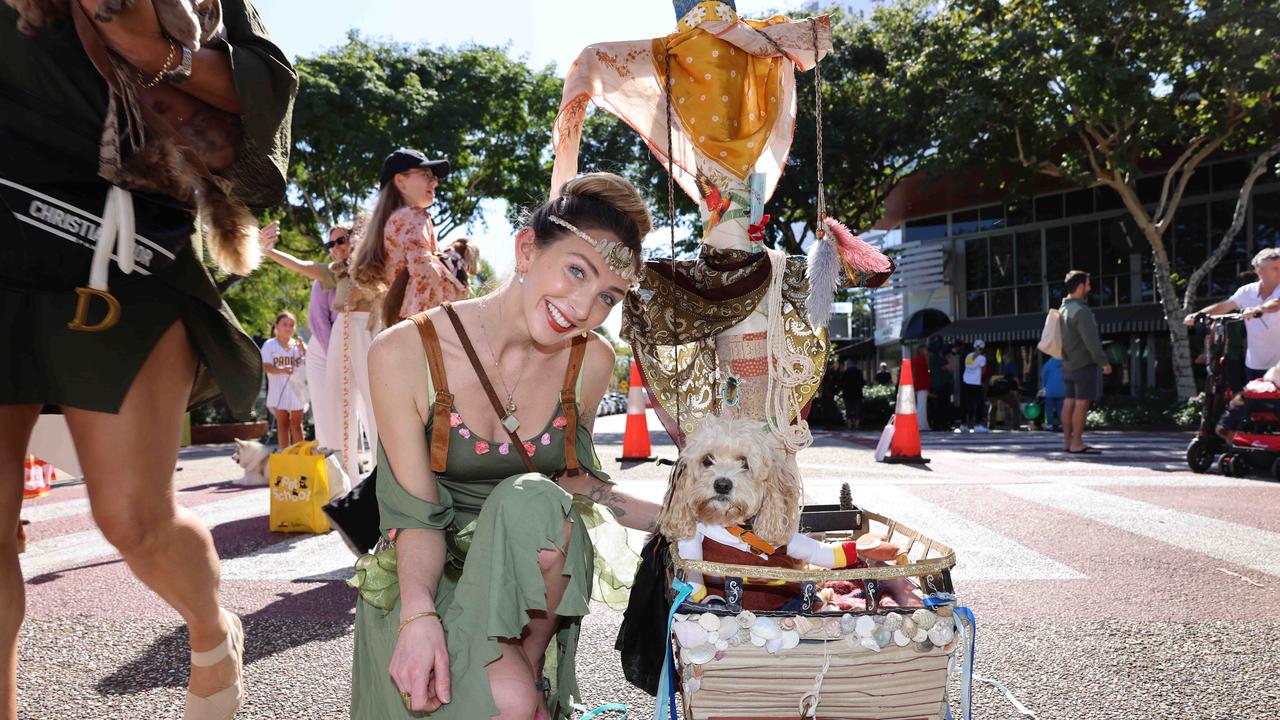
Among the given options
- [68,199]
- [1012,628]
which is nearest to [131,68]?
[68,199]

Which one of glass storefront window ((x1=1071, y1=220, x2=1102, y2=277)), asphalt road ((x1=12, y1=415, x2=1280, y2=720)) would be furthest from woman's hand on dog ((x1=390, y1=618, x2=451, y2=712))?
glass storefront window ((x1=1071, y1=220, x2=1102, y2=277))

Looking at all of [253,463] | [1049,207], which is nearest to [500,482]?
[253,463]

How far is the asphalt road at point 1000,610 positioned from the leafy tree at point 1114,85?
10.2 m

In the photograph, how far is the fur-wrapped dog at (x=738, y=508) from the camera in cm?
202

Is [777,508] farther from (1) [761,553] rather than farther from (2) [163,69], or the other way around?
(2) [163,69]

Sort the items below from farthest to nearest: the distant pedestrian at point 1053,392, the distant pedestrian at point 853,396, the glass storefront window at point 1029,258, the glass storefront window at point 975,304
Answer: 1. the glass storefront window at point 975,304
2. the glass storefront window at point 1029,258
3. the distant pedestrian at point 853,396
4. the distant pedestrian at point 1053,392

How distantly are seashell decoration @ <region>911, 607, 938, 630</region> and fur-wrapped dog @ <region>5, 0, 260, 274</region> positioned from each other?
1.77 meters

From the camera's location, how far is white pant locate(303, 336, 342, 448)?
5508 mm

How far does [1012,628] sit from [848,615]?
6.08ft

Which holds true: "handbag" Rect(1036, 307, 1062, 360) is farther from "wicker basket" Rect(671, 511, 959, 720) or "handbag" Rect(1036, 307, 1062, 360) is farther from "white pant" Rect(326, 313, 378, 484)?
"wicker basket" Rect(671, 511, 959, 720)

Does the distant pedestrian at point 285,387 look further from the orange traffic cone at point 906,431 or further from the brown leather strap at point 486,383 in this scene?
the brown leather strap at point 486,383

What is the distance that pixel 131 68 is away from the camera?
172 cm

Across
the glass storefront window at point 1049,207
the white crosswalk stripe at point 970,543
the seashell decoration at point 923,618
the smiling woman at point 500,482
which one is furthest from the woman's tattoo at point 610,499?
the glass storefront window at point 1049,207

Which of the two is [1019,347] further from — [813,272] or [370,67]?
[813,272]
